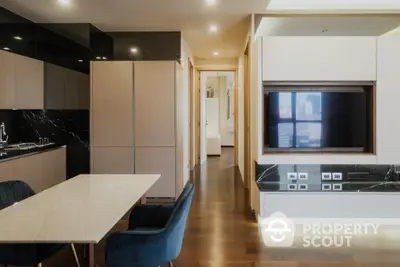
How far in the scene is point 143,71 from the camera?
5.15 metres

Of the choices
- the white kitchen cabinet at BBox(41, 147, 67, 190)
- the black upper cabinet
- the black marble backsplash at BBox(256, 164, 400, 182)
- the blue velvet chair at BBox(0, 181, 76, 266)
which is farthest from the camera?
the black upper cabinet

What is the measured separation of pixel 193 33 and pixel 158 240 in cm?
423

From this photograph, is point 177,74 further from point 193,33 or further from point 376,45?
point 376,45

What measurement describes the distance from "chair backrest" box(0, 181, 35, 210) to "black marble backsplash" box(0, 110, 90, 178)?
2.56 metres

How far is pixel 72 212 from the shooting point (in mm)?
2145


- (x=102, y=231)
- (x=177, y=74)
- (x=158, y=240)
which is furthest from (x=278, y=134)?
(x=102, y=231)

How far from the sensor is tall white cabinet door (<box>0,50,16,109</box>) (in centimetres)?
412

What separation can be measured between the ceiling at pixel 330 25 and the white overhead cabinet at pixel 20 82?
2944mm

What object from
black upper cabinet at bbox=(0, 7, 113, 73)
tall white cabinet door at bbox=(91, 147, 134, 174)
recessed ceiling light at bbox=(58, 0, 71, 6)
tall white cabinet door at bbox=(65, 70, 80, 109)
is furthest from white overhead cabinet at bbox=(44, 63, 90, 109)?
recessed ceiling light at bbox=(58, 0, 71, 6)

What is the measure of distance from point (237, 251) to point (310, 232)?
37.5 inches

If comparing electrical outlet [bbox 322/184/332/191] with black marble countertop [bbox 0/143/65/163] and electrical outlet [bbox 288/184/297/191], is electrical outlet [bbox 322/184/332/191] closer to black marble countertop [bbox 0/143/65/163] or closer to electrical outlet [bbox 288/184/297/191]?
electrical outlet [bbox 288/184/297/191]

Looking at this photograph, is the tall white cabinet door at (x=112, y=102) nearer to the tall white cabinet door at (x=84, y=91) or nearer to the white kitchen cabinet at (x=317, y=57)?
the tall white cabinet door at (x=84, y=91)

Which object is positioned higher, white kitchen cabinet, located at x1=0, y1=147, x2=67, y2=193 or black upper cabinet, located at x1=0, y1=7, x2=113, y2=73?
black upper cabinet, located at x1=0, y1=7, x2=113, y2=73

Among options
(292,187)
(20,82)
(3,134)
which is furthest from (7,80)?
(292,187)
